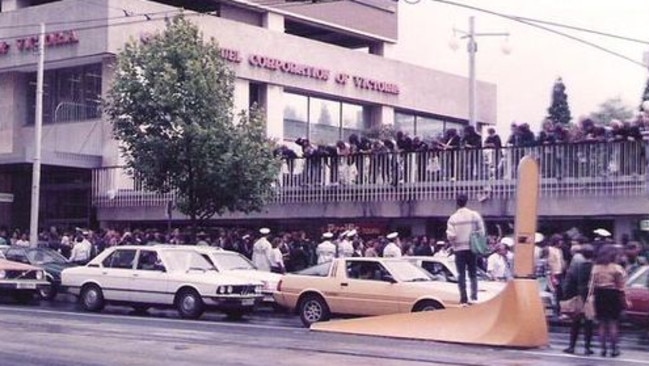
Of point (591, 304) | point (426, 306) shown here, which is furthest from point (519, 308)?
point (426, 306)

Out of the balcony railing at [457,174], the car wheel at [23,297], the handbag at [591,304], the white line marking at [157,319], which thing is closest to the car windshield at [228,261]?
the white line marking at [157,319]

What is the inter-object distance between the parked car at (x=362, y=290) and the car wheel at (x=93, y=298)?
4.43m

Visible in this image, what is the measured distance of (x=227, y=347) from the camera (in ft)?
50.4

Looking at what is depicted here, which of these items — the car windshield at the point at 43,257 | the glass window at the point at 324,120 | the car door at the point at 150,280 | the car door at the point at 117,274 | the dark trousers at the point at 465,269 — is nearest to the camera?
the dark trousers at the point at 465,269

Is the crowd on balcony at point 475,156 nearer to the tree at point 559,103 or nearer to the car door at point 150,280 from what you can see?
the car door at point 150,280

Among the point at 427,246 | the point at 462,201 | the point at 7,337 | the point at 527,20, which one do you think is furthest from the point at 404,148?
the point at 7,337

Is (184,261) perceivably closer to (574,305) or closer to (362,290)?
(362,290)

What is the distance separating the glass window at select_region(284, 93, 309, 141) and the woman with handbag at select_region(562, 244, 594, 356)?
27.8 meters

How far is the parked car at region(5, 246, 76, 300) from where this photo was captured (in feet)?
87.0

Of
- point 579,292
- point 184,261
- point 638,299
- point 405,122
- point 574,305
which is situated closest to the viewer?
point 574,305

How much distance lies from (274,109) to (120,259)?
20087 mm

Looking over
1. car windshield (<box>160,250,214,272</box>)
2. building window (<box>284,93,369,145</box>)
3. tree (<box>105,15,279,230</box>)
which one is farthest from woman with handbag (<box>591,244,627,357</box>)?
building window (<box>284,93,369,145</box>)

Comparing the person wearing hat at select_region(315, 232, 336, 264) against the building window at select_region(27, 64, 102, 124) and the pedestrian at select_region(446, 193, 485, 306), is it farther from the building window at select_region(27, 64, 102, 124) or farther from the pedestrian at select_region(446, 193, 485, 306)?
the building window at select_region(27, 64, 102, 124)

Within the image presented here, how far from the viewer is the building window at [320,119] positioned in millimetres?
44031
